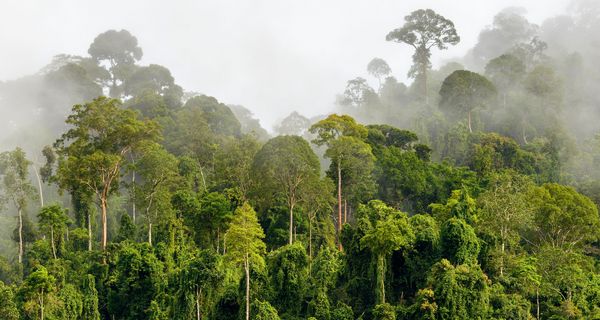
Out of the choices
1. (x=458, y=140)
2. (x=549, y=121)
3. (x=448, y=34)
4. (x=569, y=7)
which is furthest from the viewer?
(x=569, y=7)

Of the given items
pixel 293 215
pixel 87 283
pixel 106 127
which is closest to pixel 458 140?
pixel 293 215

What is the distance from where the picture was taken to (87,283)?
37000 mm

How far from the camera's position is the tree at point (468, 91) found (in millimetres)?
64250

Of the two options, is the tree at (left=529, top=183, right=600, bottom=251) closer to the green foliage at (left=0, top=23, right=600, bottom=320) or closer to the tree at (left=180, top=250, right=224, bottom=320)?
the green foliage at (left=0, top=23, right=600, bottom=320)

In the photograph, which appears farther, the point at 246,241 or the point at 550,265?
the point at 550,265

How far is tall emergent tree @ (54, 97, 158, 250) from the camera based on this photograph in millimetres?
40219

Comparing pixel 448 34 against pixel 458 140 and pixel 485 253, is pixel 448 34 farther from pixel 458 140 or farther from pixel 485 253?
pixel 485 253

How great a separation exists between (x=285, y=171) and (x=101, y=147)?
12.6 m

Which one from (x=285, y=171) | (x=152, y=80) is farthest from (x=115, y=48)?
(x=285, y=171)

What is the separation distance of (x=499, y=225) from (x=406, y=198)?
12677mm

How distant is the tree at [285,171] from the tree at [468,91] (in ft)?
90.4

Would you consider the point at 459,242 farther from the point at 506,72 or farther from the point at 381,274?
the point at 506,72

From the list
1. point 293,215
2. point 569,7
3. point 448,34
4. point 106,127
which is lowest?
point 293,215

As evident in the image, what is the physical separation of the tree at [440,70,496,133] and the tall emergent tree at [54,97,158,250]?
1319 inches
